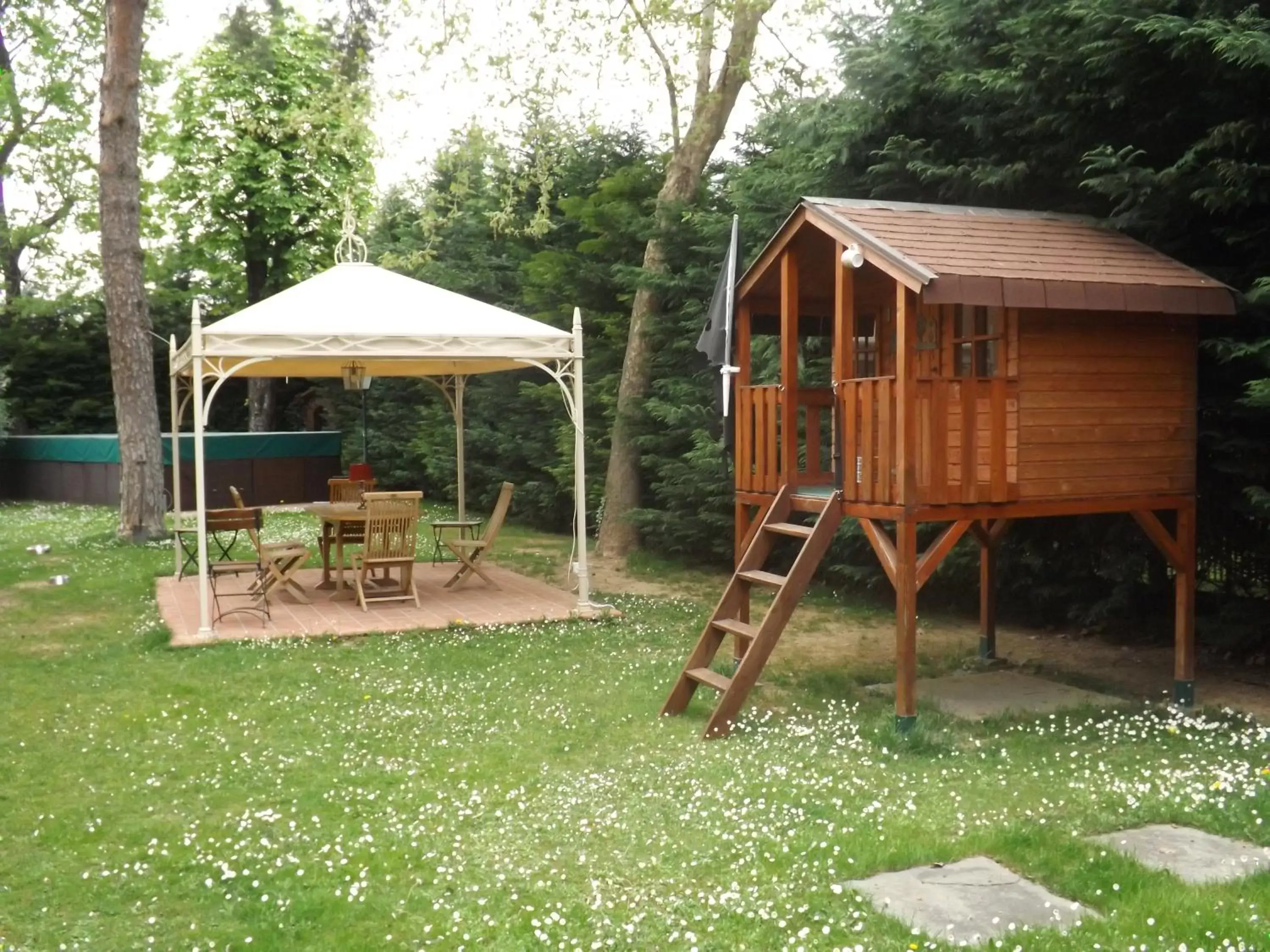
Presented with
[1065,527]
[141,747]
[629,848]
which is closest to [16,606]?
[141,747]

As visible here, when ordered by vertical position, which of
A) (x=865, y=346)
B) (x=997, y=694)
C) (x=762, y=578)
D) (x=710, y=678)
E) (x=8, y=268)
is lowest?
(x=997, y=694)

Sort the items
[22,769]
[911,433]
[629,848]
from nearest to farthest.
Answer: [629,848], [22,769], [911,433]

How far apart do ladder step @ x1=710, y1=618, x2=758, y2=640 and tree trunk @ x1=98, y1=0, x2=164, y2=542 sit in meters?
11.4

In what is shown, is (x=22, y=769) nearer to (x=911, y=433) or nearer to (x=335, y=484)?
(x=911, y=433)

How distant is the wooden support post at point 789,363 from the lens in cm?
753

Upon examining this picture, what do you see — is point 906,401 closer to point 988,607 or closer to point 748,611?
point 748,611

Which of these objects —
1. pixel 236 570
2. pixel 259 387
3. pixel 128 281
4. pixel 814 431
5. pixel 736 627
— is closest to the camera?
pixel 736 627

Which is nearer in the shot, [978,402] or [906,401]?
[906,401]

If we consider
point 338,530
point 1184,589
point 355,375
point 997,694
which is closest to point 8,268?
point 355,375

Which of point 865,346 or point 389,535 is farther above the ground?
point 865,346

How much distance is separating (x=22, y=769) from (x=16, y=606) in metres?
5.83

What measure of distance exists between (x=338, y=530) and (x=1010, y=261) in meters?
6.85

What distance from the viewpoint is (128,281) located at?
16000mm

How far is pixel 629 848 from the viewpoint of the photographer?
485 cm
